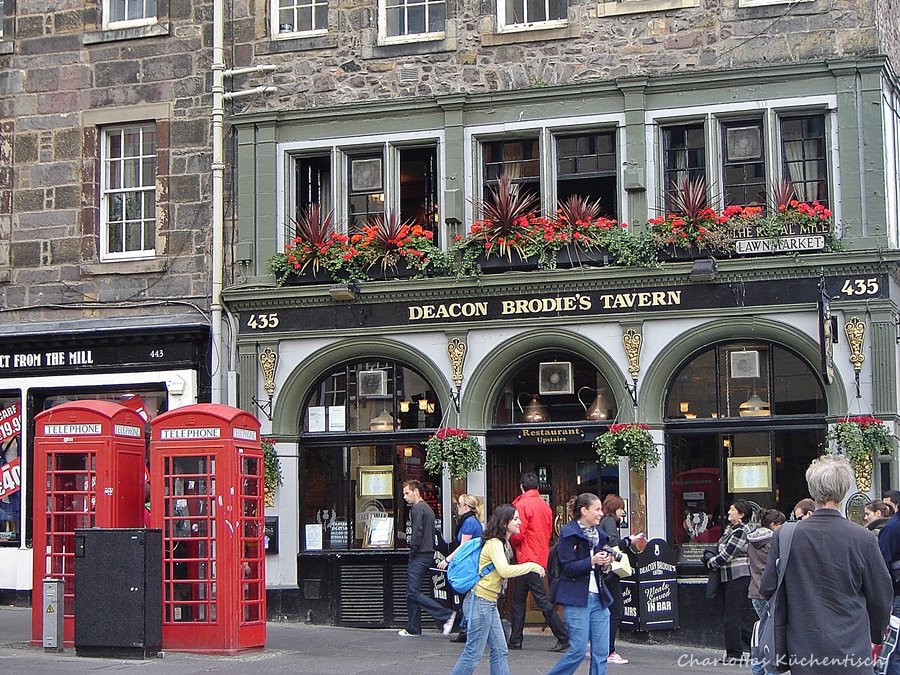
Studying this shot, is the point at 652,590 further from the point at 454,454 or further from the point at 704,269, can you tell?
the point at 704,269

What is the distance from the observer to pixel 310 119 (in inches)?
816

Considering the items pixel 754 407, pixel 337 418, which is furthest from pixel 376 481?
pixel 754 407

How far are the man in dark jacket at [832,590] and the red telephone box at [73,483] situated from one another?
9.15 meters

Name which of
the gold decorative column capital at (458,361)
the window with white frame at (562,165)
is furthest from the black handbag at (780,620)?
the window with white frame at (562,165)

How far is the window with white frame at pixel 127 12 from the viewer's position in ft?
71.5

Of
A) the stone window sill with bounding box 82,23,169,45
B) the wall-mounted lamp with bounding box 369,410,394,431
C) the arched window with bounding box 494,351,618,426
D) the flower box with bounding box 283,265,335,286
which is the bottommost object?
the wall-mounted lamp with bounding box 369,410,394,431

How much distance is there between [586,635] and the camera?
11945 millimetres

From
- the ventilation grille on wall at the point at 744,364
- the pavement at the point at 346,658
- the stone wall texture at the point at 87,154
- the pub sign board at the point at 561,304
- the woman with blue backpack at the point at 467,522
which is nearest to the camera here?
the pavement at the point at 346,658

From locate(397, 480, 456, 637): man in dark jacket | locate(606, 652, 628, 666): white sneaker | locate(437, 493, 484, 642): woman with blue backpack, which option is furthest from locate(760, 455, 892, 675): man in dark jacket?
locate(397, 480, 456, 637): man in dark jacket

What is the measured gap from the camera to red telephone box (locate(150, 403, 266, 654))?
15367mm

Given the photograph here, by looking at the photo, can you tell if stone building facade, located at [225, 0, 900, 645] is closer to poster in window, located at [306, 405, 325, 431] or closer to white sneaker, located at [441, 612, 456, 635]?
poster in window, located at [306, 405, 325, 431]

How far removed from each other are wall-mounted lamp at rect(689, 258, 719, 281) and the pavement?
177 inches

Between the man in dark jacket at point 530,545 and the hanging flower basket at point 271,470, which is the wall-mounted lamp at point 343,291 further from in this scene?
the man in dark jacket at point 530,545

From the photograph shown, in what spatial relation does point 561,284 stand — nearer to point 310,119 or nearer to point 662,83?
point 662,83
